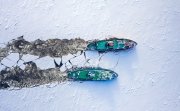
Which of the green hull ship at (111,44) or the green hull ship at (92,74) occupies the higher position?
the green hull ship at (111,44)

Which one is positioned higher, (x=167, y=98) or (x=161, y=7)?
(x=161, y=7)

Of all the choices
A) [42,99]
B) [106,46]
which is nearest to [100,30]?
[106,46]

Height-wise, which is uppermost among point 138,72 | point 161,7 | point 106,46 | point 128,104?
point 161,7

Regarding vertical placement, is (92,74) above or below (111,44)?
below

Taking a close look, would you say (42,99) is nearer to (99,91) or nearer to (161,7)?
(99,91)
